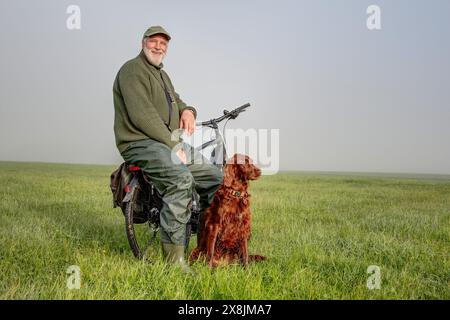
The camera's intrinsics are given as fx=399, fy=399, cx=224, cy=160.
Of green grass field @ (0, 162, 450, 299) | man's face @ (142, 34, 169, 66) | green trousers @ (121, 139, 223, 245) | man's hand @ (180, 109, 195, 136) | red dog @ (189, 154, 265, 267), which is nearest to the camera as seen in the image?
green grass field @ (0, 162, 450, 299)

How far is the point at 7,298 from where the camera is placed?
355cm

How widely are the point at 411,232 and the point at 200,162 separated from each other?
4.63 m

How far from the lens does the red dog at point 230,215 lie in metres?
4.63

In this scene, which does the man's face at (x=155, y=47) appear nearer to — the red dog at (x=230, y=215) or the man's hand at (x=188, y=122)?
the man's hand at (x=188, y=122)

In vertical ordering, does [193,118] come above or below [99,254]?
above

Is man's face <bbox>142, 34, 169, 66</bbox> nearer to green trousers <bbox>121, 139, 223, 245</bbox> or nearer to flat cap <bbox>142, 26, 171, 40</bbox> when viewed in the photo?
flat cap <bbox>142, 26, 171, 40</bbox>

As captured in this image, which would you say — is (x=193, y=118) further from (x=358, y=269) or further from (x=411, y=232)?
(x=411, y=232)

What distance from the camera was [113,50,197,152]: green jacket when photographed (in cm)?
454

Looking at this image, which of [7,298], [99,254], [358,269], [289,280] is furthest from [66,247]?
[358,269]

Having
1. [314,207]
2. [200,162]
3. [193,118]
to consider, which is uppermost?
[193,118]

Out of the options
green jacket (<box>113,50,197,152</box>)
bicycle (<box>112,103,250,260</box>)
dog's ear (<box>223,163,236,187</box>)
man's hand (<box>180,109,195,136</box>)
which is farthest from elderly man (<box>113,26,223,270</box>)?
dog's ear (<box>223,163,236,187</box>)

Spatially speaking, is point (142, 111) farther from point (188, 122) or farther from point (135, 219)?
point (135, 219)
